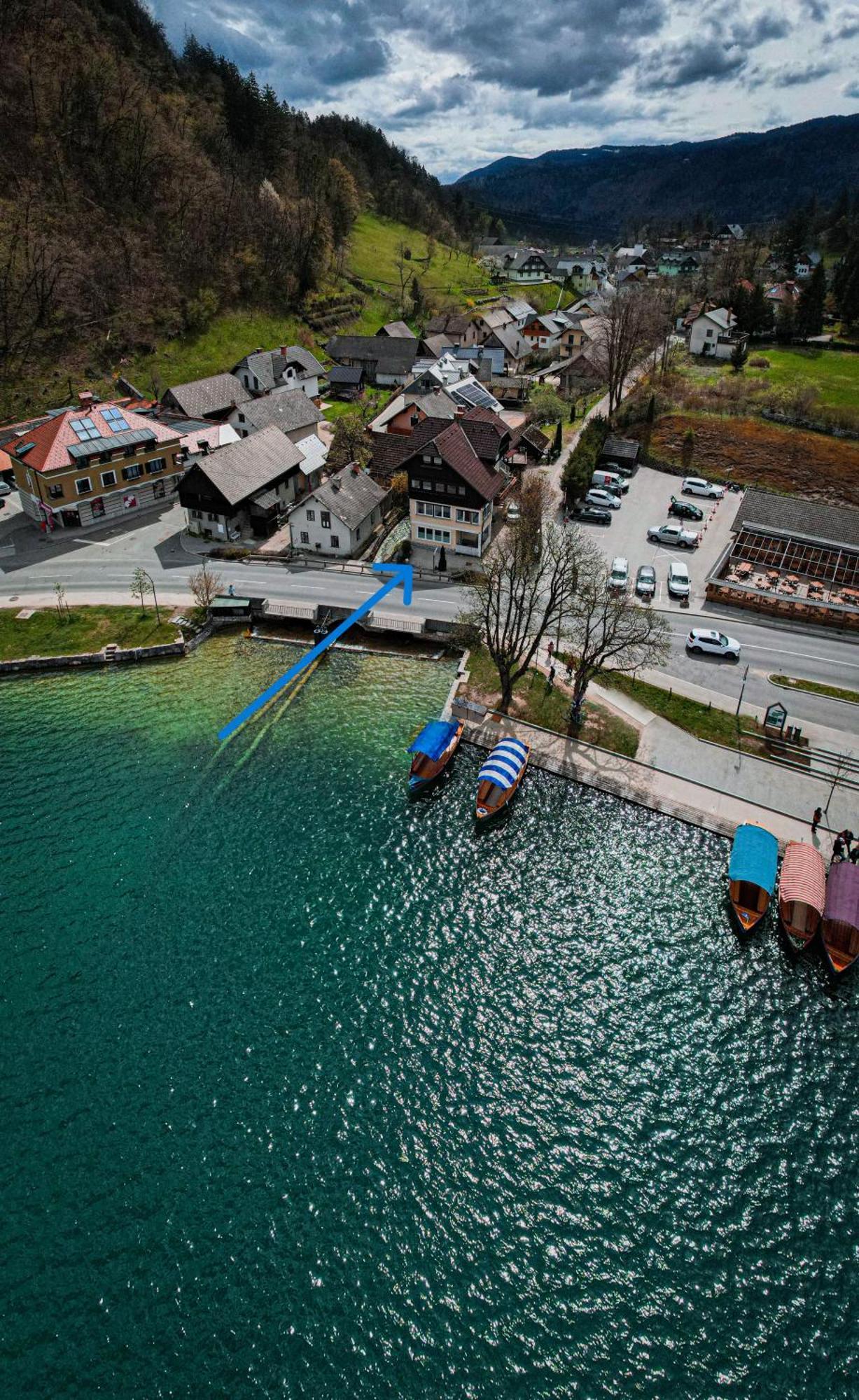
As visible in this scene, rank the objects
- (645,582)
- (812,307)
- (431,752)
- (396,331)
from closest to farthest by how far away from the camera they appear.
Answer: (431,752) → (645,582) → (812,307) → (396,331)

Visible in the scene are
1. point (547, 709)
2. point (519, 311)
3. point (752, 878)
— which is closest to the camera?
point (752, 878)

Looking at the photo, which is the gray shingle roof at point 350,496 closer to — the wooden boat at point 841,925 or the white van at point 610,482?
the white van at point 610,482

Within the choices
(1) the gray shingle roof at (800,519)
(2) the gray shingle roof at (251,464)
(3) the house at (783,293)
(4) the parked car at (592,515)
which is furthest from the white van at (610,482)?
(3) the house at (783,293)

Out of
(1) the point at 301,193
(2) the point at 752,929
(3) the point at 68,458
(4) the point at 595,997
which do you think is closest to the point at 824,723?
(2) the point at 752,929

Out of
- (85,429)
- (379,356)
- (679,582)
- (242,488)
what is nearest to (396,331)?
(379,356)

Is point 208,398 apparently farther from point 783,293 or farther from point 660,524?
point 783,293
